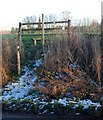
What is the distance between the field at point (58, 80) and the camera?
5238 mm

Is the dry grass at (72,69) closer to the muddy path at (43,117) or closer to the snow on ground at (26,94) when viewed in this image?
the snow on ground at (26,94)

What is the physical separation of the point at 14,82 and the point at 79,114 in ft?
12.7

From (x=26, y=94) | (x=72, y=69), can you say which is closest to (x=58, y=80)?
(x=72, y=69)

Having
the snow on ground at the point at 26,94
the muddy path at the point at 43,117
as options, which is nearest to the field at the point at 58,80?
the snow on ground at the point at 26,94

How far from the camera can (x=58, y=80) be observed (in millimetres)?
6793

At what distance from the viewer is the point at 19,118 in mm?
4797

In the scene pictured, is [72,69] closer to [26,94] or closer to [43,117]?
[26,94]

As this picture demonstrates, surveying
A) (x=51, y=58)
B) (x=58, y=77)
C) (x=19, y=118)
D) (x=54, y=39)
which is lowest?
(x=19, y=118)

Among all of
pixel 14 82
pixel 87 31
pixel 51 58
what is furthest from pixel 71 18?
pixel 14 82

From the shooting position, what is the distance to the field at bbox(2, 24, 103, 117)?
17.2ft

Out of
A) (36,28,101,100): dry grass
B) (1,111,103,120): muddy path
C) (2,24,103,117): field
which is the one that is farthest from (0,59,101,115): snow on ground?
(36,28,101,100): dry grass

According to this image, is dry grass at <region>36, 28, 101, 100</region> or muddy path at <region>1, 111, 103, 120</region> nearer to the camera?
muddy path at <region>1, 111, 103, 120</region>

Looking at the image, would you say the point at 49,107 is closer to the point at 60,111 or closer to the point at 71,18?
the point at 60,111

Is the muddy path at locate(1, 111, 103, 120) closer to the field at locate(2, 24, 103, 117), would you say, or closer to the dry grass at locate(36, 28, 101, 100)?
the field at locate(2, 24, 103, 117)
